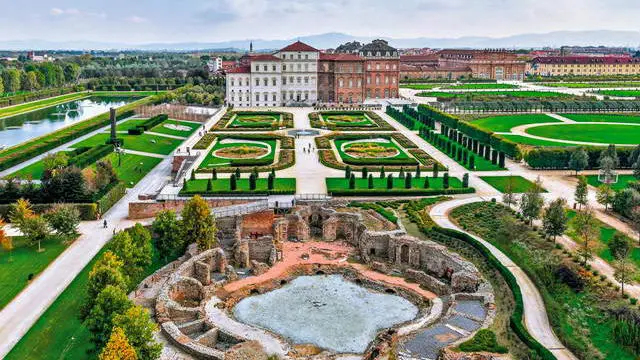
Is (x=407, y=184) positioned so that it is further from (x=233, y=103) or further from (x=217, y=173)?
(x=233, y=103)

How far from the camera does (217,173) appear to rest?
5341cm

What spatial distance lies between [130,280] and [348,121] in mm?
58291

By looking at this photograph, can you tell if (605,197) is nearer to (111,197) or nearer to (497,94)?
(111,197)

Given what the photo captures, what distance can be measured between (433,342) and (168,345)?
10.3 metres

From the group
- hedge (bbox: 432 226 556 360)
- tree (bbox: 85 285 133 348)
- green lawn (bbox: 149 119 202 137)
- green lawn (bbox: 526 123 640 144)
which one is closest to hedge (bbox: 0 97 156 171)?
green lawn (bbox: 149 119 202 137)

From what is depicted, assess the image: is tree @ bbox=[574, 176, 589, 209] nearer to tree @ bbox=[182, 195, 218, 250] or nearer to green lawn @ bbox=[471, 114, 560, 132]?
tree @ bbox=[182, 195, 218, 250]

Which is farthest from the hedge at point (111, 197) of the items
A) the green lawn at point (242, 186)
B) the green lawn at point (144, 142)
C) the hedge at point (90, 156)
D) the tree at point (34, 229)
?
the green lawn at point (144, 142)

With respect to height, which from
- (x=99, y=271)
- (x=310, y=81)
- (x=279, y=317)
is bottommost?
(x=279, y=317)

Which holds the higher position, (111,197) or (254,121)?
(254,121)

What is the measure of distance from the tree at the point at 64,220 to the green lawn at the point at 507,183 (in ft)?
104

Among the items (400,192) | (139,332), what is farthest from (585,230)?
(139,332)

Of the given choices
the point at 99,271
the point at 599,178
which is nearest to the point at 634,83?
the point at 599,178

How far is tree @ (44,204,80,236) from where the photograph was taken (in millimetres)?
37188

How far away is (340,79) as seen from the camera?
105375 mm
